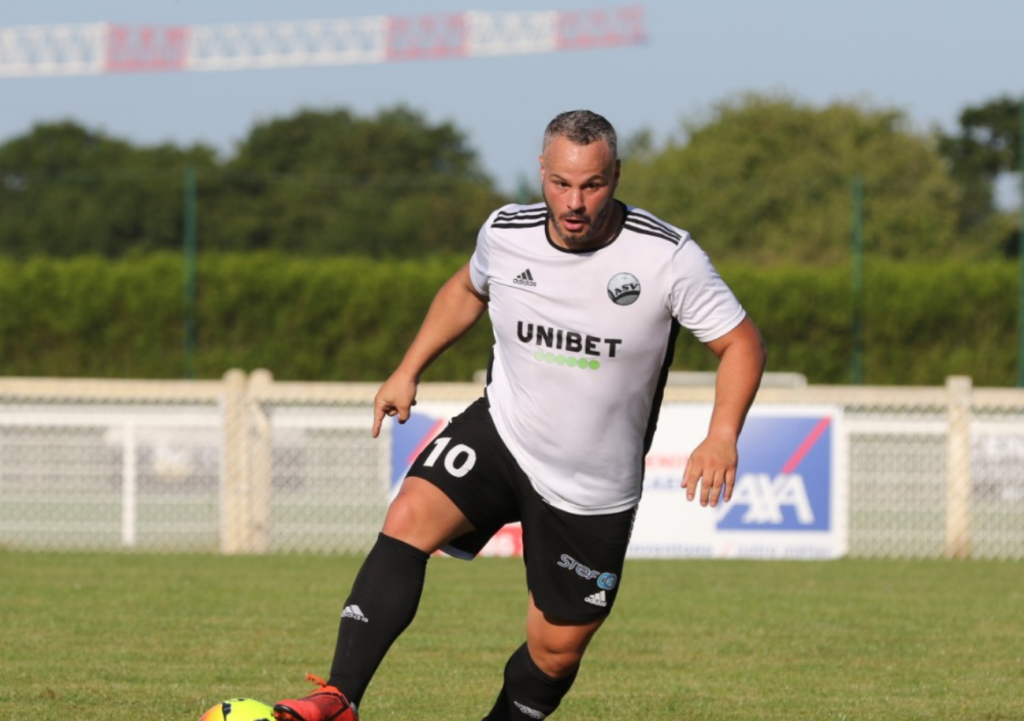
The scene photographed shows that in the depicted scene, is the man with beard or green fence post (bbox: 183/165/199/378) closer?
the man with beard

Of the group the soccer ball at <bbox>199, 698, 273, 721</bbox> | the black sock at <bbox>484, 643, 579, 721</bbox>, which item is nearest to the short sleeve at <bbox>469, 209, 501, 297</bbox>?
the black sock at <bbox>484, 643, 579, 721</bbox>

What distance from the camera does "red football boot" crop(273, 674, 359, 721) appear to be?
4379 mm

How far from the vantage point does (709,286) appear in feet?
15.6

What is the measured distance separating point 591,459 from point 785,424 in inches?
348

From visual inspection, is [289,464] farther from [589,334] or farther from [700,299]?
[700,299]

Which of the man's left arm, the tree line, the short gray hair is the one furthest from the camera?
the tree line

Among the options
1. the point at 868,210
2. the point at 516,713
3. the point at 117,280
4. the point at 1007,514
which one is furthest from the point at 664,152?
the point at 516,713

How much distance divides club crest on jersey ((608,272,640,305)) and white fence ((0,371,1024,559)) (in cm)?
909

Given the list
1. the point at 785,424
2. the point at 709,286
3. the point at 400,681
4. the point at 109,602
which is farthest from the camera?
the point at 785,424

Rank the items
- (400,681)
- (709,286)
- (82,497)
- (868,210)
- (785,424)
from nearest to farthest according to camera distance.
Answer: (709,286) → (400,681) → (785,424) → (82,497) → (868,210)

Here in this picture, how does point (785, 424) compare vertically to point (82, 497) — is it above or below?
above

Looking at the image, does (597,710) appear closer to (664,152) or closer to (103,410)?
(103,410)

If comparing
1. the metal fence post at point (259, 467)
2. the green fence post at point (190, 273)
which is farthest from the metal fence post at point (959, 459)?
the green fence post at point (190, 273)

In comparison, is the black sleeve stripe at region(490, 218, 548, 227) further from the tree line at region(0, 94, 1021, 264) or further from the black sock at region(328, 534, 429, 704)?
the tree line at region(0, 94, 1021, 264)
